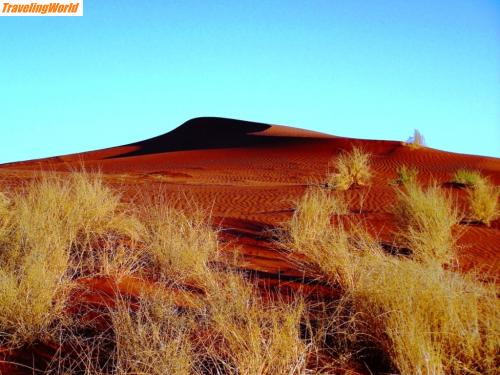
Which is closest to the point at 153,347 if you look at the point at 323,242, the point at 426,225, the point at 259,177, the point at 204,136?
the point at 323,242

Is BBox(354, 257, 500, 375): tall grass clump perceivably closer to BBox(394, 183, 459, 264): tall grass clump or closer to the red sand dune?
the red sand dune

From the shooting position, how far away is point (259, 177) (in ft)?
73.2

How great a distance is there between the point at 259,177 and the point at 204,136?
25941 mm

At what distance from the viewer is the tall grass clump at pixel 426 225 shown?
7266 millimetres

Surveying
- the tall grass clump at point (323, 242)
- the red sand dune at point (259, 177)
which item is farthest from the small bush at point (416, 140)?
the tall grass clump at point (323, 242)

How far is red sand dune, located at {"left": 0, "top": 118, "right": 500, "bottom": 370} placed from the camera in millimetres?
7367

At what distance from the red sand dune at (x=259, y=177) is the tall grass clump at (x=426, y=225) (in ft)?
0.88

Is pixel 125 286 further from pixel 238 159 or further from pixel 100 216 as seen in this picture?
pixel 238 159

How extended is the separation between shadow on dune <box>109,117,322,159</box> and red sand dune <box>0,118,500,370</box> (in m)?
0.11

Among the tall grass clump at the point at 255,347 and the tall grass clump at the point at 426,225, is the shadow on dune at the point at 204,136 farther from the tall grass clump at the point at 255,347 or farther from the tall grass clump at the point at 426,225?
the tall grass clump at the point at 255,347

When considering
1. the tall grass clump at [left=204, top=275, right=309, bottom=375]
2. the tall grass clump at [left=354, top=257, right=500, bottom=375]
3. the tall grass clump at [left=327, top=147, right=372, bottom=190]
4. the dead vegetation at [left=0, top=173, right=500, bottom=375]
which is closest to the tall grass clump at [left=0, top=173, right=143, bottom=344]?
the dead vegetation at [left=0, top=173, right=500, bottom=375]

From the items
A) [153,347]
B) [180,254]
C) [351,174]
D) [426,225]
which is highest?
[351,174]

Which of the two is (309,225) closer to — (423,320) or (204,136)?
(423,320)

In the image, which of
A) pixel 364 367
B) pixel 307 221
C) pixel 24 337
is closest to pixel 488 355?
pixel 364 367
